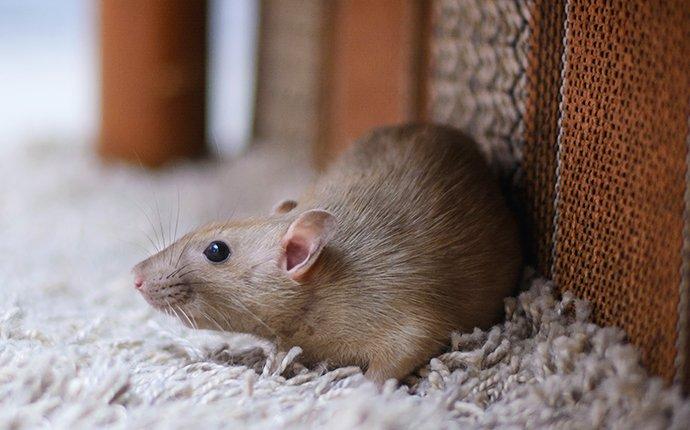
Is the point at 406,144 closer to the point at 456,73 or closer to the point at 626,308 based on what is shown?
the point at 456,73

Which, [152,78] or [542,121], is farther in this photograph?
[152,78]

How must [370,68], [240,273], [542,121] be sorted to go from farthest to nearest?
[370,68] < [542,121] < [240,273]

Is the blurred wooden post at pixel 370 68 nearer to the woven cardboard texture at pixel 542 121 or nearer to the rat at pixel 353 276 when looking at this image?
the woven cardboard texture at pixel 542 121

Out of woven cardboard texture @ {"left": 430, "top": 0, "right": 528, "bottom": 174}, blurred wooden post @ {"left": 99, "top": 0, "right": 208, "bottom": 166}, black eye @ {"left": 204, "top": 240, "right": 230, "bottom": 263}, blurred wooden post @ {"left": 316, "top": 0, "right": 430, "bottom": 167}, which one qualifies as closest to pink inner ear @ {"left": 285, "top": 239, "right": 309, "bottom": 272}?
black eye @ {"left": 204, "top": 240, "right": 230, "bottom": 263}

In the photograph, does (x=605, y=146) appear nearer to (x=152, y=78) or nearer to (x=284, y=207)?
(x=284, y=207)

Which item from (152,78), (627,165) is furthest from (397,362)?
(152,78)

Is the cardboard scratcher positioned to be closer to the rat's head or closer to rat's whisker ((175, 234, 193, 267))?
the rat's head

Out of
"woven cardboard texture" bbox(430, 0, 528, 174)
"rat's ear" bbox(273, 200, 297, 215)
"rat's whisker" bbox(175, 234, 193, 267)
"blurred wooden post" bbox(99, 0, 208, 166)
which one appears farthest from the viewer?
"blurred wooden post" bbox(99, 0, 208, 166)
